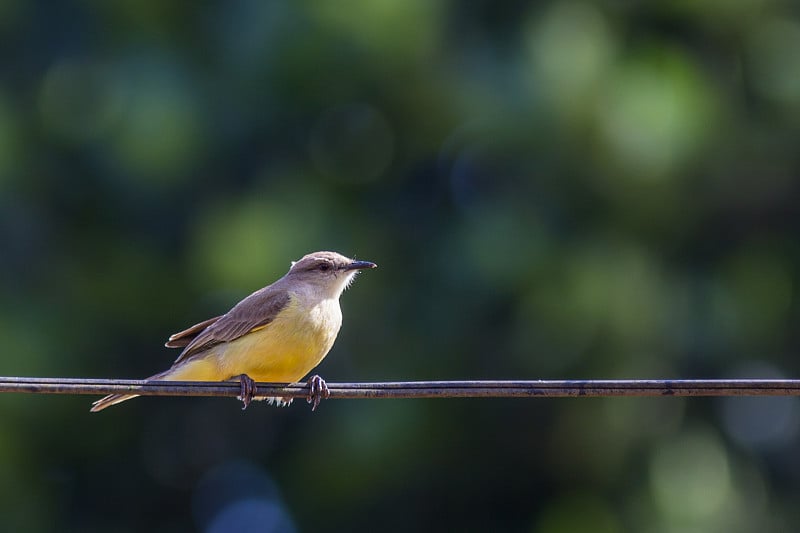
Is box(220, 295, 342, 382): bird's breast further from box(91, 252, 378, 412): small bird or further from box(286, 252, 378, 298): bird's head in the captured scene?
box(286, 252, 378, 298): bird's head

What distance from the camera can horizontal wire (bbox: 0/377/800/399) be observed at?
6023 millimetres

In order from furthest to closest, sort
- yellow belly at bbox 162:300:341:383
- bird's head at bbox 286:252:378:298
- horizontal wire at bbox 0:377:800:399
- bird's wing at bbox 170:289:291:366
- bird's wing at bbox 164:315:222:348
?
bird's head at bbox 286:252:378:298
bird's wing at bbox 164:315:222:348
bird's wing at bbox 170:289:291:366
yellow belly at bbox 162:300:341:383
horizontal wire at bbox 0:377:800:399

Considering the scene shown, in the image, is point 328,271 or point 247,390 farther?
point 328,271

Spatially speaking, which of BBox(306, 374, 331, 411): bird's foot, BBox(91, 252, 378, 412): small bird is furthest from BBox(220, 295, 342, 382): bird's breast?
BBox(306, 374, 331, 411): bird's foot

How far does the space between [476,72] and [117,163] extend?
4.68m

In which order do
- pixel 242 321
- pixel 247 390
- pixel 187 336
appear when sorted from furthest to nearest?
pixel 187 336
pixel 242 321
pixel 247 390

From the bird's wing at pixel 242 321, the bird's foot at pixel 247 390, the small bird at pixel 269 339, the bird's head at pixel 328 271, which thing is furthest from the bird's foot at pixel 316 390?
the bird's head at pixel 328 271

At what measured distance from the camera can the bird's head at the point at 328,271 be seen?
31.1ft

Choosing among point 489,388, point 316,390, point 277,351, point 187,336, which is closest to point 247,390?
point 316,390

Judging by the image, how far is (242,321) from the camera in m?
8.88

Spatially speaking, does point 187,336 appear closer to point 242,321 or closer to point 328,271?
point 242,321

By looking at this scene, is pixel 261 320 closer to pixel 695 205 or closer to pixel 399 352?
pixel 399 352

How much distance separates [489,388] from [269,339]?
2729 mm

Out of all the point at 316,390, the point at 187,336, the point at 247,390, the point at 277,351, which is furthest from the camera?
the point at 187,336
